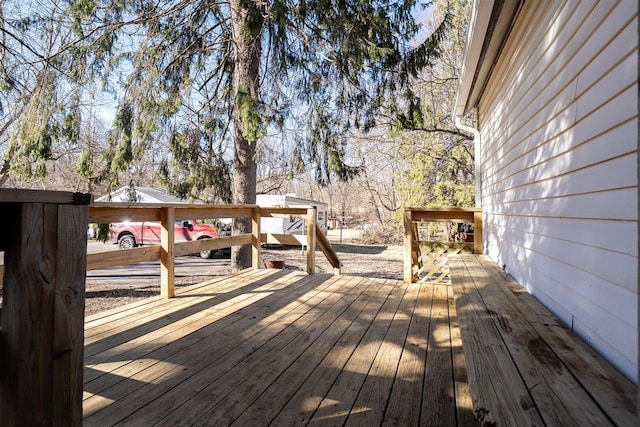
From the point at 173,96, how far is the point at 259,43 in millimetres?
1740

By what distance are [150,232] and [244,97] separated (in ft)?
28.7

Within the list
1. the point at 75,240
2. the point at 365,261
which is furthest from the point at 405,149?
the point at 75,240

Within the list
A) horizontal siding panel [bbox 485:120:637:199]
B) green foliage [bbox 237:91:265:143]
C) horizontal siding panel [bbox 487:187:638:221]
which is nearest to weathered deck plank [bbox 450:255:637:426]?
horizontal siding panel [bbox 487:187:638:221]

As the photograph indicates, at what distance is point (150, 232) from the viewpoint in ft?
41.1

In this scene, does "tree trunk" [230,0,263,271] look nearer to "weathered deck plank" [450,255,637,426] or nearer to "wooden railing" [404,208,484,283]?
"wooden railing" [404,208,484,283]

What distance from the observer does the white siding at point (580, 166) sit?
4.80ft

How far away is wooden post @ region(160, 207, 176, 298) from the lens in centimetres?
380

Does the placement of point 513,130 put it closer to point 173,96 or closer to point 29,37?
point 173,96

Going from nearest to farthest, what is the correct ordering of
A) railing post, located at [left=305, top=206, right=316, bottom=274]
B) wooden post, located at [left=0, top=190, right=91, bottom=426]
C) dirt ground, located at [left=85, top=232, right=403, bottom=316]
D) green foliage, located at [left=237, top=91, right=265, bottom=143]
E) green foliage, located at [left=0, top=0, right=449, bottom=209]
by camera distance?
wooden post, located at [left=0, top=190, right=91, bottom=426] → railing post, located at [left=305, top=206, right=316, bottom=274] → green foliage, located at [left=237, top=91, right=265, bottom=143] → green foliage, located at [left=0, top=0, right=449, bottom=209] → dirt ground, located at [left=85, top=232, right=403, bottom=316]

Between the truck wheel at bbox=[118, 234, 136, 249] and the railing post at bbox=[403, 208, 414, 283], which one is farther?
the truck wheel at bbox=[118, 234, 136, 249]

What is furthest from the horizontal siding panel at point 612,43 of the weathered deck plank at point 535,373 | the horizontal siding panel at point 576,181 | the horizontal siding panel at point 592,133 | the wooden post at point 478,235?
the wooden post at point 478,235

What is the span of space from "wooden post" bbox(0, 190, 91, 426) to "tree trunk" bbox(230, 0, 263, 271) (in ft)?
14.5

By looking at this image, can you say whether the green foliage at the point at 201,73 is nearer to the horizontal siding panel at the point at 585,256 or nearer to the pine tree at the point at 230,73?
the pine tree at the point at 230,73

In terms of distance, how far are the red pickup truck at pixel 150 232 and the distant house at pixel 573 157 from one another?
32.2 feet
